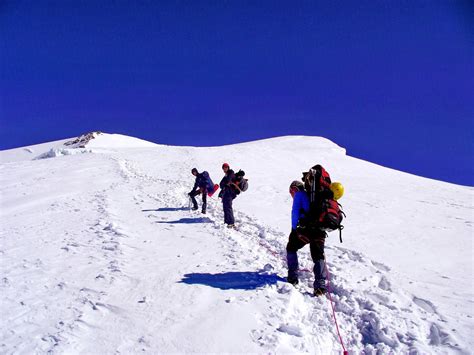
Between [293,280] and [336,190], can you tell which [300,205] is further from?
[293,280]

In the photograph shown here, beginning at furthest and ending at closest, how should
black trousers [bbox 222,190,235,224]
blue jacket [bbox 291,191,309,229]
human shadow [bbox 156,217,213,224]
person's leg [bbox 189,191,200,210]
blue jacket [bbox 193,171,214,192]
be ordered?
person's leg [bbox 189,191,200,210]
blue jacket [bbox 193,171,214,192]
human shadow [bbox 156,217,213,224]
black trousers [bbox 222,190,235,224]
blue jacket [bbox 291,191,309,229]

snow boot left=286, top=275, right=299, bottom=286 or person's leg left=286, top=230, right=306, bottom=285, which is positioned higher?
person's leg left=286, top=230, right=306, bottom=285

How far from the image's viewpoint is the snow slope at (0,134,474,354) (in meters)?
4.42

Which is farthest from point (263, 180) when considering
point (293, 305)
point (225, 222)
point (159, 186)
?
point (293, 305)

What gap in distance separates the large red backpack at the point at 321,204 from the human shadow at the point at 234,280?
1.22 metres

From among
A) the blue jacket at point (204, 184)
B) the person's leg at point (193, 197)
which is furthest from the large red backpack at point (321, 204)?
the person's leg at point (193, 197)

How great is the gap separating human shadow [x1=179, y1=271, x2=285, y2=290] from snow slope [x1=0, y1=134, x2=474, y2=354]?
0.03 m

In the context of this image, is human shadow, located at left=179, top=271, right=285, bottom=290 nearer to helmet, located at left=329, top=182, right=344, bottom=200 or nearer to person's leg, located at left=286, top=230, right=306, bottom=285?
person's leg, located at left=286, top=230, right=306, bottom=285

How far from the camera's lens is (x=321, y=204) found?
576 centimetres

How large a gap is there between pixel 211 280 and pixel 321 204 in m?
2.23

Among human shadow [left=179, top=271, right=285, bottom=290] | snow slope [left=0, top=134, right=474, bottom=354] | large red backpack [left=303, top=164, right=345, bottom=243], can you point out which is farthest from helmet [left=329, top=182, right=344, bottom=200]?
human shadow [left=179, top=271, right=285, bottom=290]

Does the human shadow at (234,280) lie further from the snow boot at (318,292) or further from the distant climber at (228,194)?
the distant climber at (228,194)

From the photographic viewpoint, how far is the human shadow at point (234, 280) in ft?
18.9

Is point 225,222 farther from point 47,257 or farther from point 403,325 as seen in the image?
point 403,325
